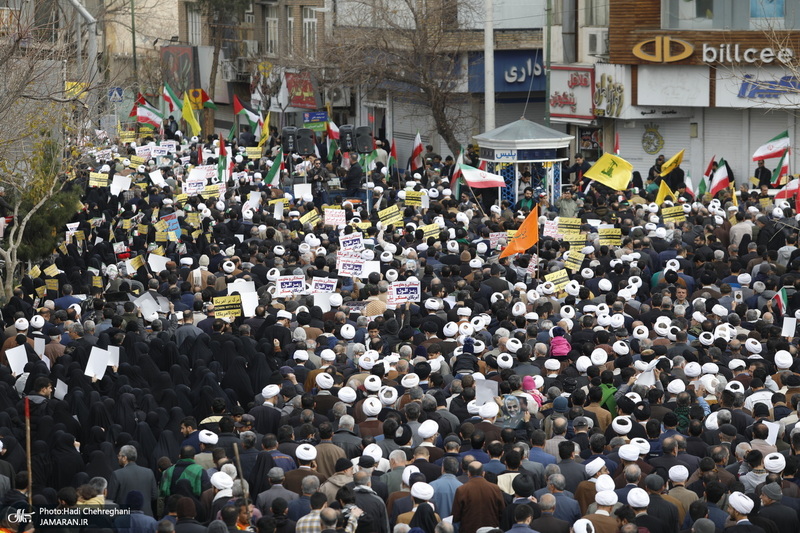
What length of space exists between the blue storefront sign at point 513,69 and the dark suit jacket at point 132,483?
1096 inches

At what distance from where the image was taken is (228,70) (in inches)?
2047

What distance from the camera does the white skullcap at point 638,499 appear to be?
970cm

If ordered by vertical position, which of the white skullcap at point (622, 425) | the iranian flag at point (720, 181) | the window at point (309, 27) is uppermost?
the window at point (309, 27)

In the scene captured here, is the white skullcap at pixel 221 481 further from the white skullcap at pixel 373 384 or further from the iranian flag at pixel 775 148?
the iranian flag at pixel 775 148

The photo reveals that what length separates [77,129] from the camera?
2283 centimetres

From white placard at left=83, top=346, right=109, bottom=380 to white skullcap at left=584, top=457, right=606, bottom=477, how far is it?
5.61 meters

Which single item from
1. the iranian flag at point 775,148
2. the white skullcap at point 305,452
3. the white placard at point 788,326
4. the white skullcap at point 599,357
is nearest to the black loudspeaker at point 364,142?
the iranian flag at point 775,148

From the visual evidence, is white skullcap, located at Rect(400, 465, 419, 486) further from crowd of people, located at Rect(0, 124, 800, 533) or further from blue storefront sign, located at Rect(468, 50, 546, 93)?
blue storefront sign, located at Rect(468, 50, 546, 93)

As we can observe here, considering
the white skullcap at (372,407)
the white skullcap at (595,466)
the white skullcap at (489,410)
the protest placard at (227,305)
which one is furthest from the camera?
the protest placard at (227,305)

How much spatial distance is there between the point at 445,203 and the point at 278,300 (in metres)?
5.87

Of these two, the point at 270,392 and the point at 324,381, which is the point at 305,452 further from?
the point at 324,381

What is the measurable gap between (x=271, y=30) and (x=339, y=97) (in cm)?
680

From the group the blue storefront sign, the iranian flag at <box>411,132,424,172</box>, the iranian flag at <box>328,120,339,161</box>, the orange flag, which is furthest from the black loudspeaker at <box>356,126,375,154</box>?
the orange flag

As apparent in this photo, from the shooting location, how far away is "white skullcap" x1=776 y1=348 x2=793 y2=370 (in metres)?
13.2
